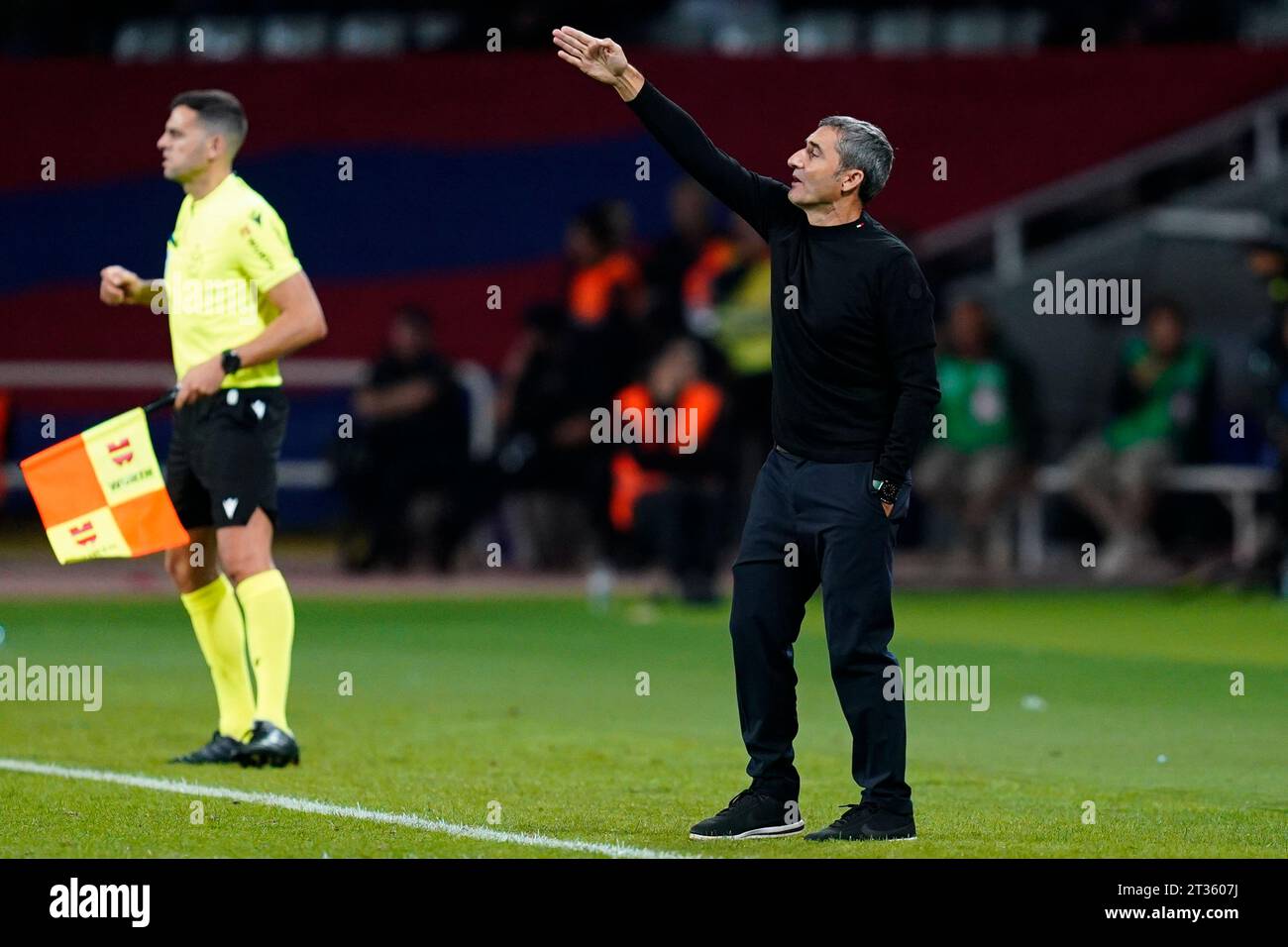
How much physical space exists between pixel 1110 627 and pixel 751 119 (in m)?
7.60

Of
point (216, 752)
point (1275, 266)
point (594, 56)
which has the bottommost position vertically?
point (216, 752)

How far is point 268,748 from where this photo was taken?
944 cm

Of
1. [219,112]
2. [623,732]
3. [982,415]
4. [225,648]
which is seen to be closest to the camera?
[219,112]

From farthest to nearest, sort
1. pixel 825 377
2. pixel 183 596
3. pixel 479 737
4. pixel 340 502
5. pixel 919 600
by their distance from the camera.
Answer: pixel 340 502
pixel 919 600
pixel 479 737
pixel 183 596
pixel 825 377

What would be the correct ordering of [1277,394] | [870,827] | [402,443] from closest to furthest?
[870,827] → [1277,394] → [402,443]

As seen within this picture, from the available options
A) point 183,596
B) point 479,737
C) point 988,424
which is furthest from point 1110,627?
point 183,596

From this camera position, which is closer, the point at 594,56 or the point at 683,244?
the point at 594,56

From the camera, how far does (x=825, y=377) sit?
308 inches

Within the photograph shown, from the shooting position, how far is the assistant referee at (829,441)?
303 inches

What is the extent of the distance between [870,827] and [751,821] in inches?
15.3

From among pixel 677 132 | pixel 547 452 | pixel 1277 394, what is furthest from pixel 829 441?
pixel 547 452

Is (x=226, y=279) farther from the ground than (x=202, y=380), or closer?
farther from the ground

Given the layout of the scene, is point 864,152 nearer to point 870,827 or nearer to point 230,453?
point 870,827
